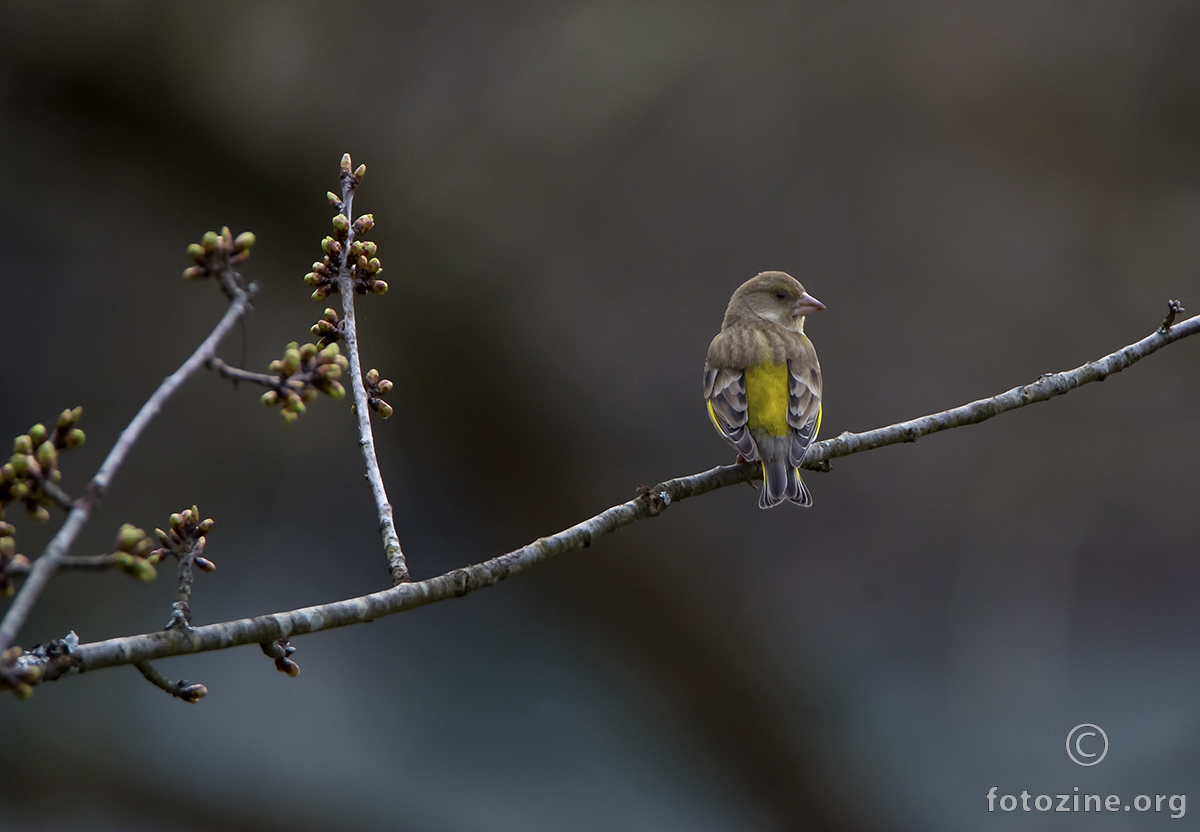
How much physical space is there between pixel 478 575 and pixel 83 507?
1100mm

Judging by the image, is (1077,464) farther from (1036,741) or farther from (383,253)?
(383,253)

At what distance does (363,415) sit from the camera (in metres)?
2.51

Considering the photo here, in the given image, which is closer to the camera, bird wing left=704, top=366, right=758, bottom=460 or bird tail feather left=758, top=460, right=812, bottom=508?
bird tail feather left=758, top=460, right=812, bottom=508

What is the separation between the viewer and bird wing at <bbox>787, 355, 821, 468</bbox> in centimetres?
444

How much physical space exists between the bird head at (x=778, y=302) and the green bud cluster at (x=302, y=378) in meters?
3.87

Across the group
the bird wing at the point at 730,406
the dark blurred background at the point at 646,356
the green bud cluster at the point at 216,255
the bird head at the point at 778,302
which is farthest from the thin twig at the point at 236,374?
the dark blurred background at the point at 646,356

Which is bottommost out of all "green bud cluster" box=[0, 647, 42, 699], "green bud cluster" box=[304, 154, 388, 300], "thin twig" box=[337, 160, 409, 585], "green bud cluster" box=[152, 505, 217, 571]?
"green bud cluster" box=[0, 647, 42, 699]

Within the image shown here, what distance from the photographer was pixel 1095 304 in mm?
7859

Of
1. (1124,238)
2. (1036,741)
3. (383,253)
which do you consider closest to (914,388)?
(1124,238)

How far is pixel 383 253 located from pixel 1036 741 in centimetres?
605

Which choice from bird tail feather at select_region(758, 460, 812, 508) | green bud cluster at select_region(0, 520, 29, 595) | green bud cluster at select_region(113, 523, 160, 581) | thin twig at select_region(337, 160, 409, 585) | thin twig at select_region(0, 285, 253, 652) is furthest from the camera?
bird tail feather at select_region(758, 460, 812, 508)

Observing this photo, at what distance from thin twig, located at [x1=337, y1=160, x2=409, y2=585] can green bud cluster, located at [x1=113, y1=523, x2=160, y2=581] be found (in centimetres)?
81

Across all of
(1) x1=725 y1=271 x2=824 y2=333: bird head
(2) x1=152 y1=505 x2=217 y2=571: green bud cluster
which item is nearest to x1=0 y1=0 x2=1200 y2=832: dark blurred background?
(1) x1=725 y1=271 x2=824 y2=333: bird head

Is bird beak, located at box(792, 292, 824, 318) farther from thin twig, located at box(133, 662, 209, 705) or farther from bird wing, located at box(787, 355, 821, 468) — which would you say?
thin twig, located at box(133, 662, 209, 705)
